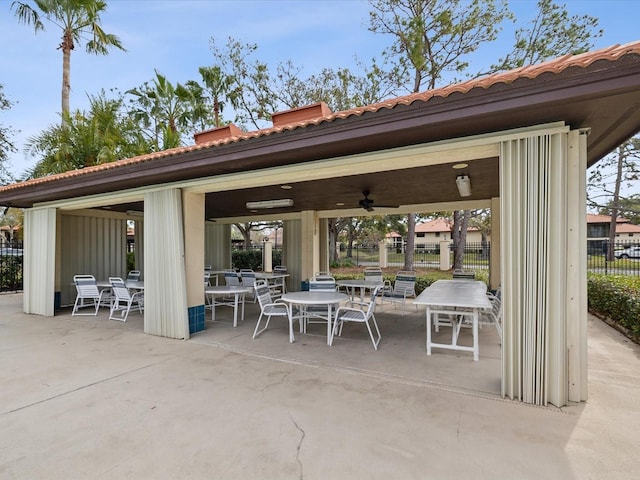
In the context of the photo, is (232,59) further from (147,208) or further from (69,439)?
(69,439)

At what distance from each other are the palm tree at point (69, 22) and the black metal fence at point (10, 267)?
197 inches

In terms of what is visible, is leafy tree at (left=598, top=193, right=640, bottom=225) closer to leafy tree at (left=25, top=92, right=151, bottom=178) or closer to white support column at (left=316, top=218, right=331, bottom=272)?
white support column at (left=316, top=218, right=331, bottom=272)

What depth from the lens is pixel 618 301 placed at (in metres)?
5.58

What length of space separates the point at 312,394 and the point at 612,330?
5433 millimetres

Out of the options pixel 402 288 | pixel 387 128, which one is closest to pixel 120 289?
pixel 402 288

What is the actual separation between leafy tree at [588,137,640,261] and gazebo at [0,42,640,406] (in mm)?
19470

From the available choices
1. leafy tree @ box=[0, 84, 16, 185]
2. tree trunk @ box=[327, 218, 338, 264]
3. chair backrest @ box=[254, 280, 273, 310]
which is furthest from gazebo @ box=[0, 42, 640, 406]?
tree trunk @ box=[327, 218, 338, 264]

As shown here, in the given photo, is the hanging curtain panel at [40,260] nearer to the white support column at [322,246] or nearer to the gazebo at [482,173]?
the gazebo at [482,173]

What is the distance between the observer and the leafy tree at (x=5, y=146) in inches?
562

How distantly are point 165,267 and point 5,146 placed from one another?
52.2ft

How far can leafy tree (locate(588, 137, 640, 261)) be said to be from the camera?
19391mm

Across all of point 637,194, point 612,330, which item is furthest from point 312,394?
point 637,194

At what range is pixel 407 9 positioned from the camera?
12.0 meters

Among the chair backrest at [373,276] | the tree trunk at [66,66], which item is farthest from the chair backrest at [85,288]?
the tree trunk at [66,66]
